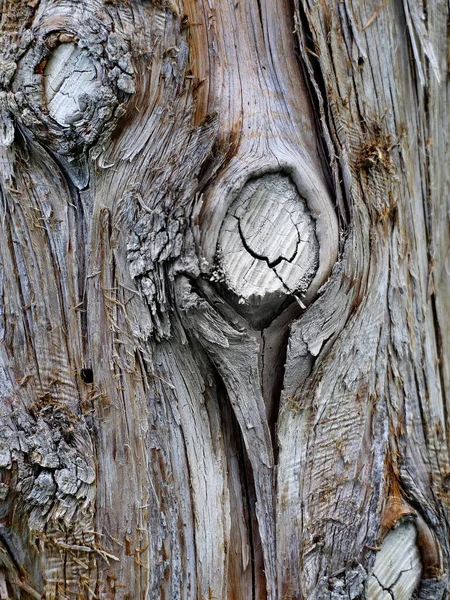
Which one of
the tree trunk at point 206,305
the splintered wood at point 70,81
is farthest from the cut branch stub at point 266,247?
the splintered wood at point 70,81

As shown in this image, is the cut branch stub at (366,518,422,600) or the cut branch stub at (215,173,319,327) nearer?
the cut branch stub at (215,173,319,327)

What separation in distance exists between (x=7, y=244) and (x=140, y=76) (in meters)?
0.62

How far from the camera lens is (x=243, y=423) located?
1.60 meters

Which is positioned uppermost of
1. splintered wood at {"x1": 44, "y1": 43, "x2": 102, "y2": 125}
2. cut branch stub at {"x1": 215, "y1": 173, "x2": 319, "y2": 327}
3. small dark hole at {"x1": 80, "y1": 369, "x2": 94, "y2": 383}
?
splintered wood at {"x1": 44, "y1": 43, "x2": 102, "y2": 125}

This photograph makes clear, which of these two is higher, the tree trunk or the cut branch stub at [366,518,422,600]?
the tree trunk

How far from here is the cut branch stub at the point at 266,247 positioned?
147 centimetres

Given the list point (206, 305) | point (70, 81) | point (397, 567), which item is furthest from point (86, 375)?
point (397, 567)

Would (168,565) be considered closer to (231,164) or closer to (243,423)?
(243,423)

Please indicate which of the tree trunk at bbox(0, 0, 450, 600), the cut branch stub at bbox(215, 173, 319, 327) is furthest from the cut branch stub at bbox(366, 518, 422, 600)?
the cut branch stub at bbox(215, 173, 319, 327)

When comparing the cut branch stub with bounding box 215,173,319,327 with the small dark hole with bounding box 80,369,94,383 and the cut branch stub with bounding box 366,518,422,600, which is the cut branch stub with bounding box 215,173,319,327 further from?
the cut branch stub with bounding box 366,518,422,600

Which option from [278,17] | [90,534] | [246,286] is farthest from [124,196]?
[90,534]

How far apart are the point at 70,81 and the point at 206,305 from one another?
68 centimetres

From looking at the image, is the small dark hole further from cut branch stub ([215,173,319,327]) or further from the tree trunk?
cut branch stub ([215,173,319,327])

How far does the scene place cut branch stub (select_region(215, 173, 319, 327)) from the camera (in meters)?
1.47
